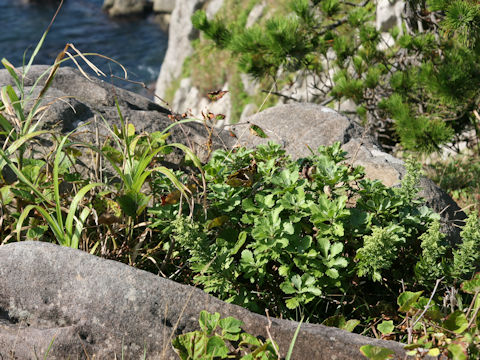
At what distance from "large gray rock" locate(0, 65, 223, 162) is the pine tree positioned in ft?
4.92

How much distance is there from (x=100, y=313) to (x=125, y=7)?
808 inches

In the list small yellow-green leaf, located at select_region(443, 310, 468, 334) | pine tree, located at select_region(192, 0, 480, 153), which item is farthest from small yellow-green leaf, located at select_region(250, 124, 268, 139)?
pine tree, located at select_region(192, 0, 480, 153)

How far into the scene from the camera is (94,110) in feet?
11.5

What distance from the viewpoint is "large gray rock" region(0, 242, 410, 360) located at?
76.4 inches

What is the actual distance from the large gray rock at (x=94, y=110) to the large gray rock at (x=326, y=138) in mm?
430

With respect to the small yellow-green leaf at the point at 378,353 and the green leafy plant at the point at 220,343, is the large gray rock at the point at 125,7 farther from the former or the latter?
the small yellow-green leaf at the point at 378,353

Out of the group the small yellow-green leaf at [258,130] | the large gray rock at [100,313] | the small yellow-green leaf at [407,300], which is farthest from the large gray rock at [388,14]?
the large gray rock at [100,313]

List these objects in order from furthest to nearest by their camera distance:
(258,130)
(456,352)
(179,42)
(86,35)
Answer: (86,35), (179,42), (258,130), (456,352)

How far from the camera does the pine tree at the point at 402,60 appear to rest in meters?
4.55

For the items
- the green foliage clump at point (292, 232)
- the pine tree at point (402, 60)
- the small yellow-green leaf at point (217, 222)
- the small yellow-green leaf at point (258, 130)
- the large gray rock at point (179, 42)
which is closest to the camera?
the green foliage clump at point (292, 232)

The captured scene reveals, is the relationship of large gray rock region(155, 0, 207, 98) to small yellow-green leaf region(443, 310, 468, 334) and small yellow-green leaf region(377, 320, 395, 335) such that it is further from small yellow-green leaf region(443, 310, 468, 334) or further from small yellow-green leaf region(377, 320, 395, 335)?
small yellow-green leaf region(443, 310, 468, 334)

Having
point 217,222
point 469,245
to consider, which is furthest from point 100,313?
point 469,245

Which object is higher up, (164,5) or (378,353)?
(164,5)

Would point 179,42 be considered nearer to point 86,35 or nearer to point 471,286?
point 86,35
